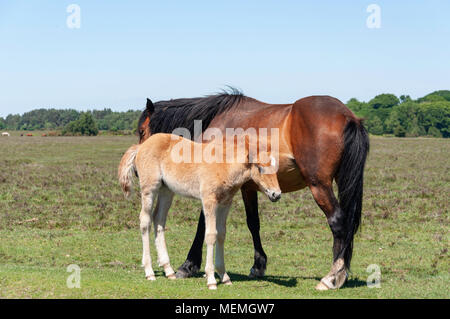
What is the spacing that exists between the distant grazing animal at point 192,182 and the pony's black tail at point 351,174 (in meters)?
1.47

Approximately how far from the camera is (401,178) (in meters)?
26.1

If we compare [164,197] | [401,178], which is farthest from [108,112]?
[164,197]

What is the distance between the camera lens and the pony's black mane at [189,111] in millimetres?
9617

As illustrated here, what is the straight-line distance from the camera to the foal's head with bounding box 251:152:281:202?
703 cm

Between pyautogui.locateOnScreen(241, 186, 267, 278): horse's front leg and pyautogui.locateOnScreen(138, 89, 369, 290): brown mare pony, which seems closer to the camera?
pyautogui.locateOnScreen(138, 89, 369, 290): brown mare pony

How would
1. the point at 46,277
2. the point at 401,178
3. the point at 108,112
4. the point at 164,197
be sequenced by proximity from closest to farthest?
1. the point at 46,277
2. the point at 164,197
3. the point at 401,178
4. the point at 108,112

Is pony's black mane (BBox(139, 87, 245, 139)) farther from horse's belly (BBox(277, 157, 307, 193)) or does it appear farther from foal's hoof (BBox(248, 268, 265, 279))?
foal's hoof (BBox(248, 268, 265, 279))

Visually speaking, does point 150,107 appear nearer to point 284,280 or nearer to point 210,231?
point 210,231

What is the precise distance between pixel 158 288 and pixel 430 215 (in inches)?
465

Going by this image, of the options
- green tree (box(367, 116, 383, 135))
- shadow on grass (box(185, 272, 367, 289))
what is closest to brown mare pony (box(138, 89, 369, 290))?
shadow on grass (box(185, 272, 367, 289))

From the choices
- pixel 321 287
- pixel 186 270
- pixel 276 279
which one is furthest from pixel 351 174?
pixel 186 270

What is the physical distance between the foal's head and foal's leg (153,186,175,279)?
5.87ft
